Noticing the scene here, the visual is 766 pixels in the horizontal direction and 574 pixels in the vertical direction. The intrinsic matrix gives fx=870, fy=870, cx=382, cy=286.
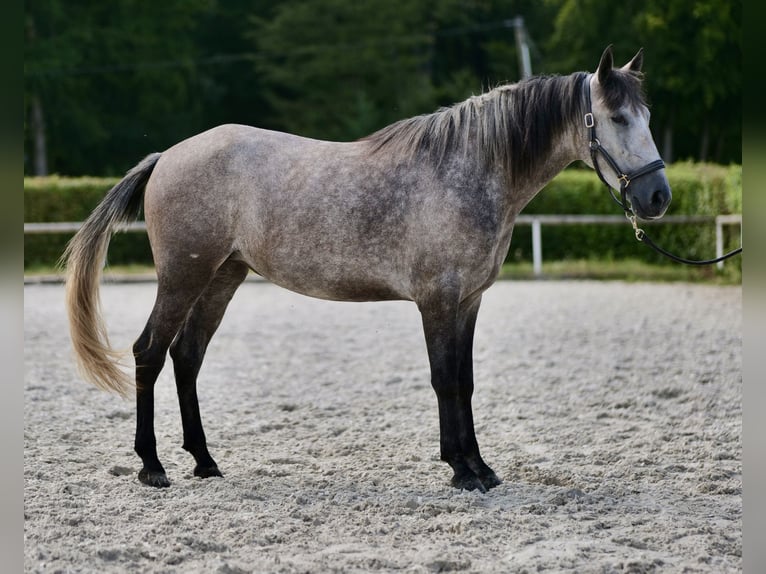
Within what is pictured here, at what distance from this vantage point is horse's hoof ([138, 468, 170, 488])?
159 inches

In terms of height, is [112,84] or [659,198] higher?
[112,84]

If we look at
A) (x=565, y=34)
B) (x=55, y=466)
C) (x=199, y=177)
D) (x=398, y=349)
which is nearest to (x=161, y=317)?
(x=199, y=177)

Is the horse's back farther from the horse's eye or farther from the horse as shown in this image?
the horse's eye

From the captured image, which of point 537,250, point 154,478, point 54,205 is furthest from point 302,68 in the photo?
point 154,478

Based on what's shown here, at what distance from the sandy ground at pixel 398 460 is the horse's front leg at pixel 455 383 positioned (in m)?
0.12

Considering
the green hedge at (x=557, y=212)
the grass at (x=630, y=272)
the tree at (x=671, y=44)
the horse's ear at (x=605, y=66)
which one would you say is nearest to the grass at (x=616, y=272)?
the grass at (x=630, y=272)

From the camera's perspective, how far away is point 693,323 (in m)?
9.16

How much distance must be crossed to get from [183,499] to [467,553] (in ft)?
4.47

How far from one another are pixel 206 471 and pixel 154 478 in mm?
271

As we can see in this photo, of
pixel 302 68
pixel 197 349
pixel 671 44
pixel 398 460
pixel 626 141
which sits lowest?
pixel 398 460

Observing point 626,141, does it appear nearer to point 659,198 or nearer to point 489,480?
point 659,198

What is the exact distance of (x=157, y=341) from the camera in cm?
412
